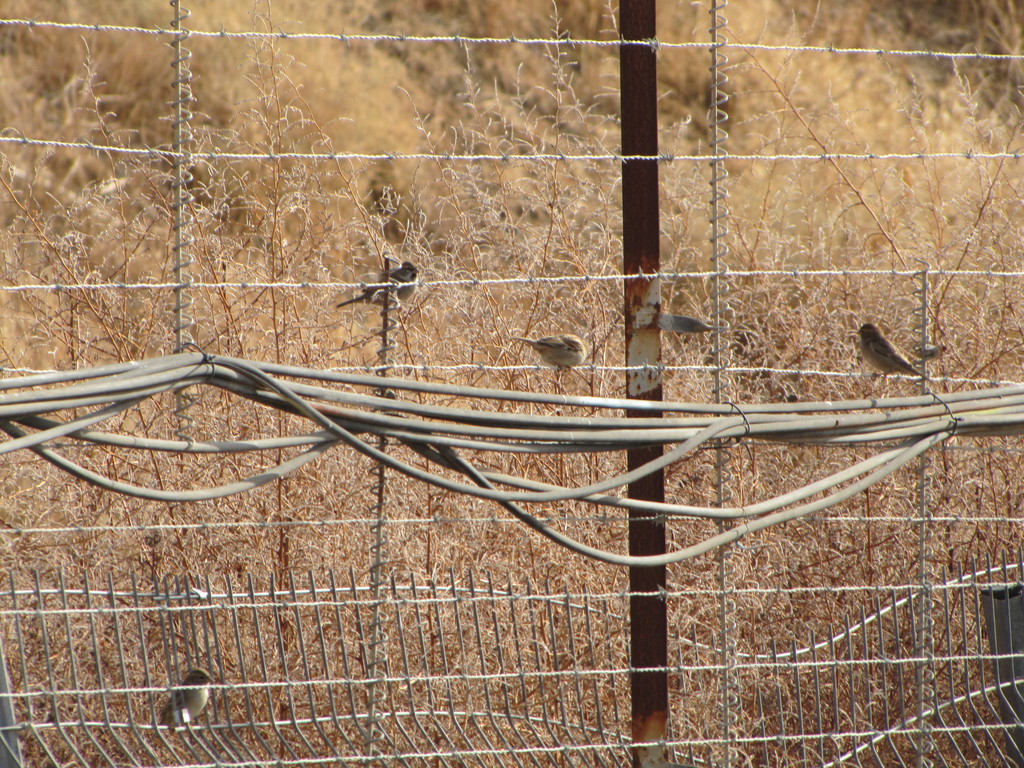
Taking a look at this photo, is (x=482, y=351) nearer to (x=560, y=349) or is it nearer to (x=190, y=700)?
(x=560, y=349)

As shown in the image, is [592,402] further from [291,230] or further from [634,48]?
[291,230]

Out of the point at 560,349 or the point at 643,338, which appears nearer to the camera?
the point at 643,338

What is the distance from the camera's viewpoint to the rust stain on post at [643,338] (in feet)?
10.7

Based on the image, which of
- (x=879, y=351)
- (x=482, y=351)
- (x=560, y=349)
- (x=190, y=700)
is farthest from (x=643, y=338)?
(x=482, y=351)

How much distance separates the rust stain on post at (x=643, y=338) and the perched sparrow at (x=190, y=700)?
50.0 inches

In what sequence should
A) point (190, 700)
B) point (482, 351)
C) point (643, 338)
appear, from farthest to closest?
point (482, 351)
point (190, 700)
point (643, 338)

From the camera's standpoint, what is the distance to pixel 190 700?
346 cm

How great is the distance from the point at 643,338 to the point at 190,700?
5.92ft

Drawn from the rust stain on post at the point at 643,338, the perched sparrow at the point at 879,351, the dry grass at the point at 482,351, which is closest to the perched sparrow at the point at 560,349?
the dry grass at the point at 482,351

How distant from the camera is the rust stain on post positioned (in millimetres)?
3248

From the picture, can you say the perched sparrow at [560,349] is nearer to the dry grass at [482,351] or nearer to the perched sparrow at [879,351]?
the dry grass at [482,351]

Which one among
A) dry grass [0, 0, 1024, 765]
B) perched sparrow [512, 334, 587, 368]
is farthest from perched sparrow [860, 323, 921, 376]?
perched sparrow [512, 334, 587, 368]

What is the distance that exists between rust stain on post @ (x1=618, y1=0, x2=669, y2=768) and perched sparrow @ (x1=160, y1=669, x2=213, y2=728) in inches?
50.0

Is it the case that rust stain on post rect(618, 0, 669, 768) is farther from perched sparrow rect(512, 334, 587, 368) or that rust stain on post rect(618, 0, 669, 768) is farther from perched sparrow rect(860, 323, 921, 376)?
perched sparrow rect(860, 323, 921, 376)
